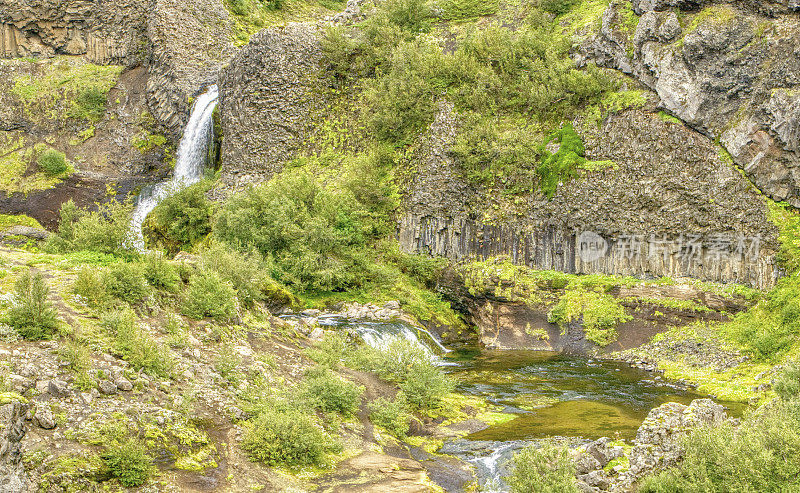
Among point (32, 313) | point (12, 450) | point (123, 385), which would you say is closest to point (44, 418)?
point (12, 450)

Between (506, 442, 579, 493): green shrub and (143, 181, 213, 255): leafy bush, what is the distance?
27712 mm

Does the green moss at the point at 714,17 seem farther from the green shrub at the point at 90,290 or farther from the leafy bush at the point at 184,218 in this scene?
the green shrub at the point at 90,290

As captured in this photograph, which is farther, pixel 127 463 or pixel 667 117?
pixel 667 117

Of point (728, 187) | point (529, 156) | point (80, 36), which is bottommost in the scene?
point (728, 187)

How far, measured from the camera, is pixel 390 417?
44.6 ft

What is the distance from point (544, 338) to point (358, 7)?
31.7 m

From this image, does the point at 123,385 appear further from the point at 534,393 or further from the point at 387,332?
the point at 387,332

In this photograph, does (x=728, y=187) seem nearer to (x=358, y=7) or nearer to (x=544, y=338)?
(x=544, y=338)

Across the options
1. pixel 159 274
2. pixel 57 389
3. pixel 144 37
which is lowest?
pixel 57 389

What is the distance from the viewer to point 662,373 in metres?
21.5

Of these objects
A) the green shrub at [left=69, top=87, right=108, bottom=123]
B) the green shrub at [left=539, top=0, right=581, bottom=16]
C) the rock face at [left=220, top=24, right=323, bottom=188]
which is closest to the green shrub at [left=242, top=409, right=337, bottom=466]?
the rock face at [left=220, top=24, right=323, bottom=188]

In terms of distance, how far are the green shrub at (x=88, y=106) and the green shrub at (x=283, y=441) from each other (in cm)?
4503

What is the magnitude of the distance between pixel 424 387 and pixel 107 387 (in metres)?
8.22

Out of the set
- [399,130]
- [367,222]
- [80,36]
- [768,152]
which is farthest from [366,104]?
[80,36]
